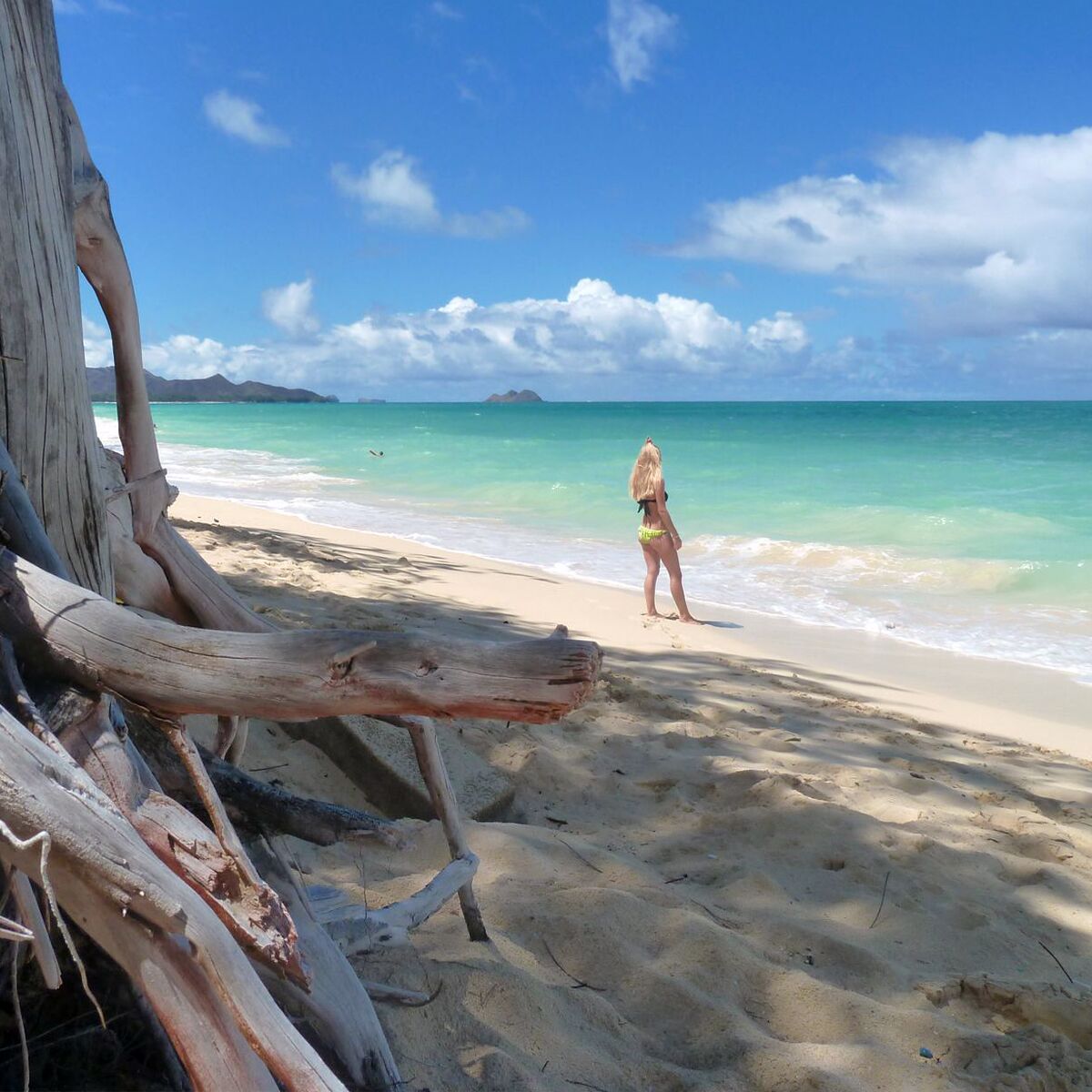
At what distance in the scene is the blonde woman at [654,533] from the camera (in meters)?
8.45

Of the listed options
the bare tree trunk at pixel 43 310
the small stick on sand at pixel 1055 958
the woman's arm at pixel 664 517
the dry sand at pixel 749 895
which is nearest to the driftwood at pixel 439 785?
the dry sand at pixel 749 895

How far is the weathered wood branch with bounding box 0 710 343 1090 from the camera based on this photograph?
1059 mm

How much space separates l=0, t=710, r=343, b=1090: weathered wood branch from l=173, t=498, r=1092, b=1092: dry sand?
3.04 ft

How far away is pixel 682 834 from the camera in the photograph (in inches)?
142

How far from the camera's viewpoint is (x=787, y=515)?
16.9 meters

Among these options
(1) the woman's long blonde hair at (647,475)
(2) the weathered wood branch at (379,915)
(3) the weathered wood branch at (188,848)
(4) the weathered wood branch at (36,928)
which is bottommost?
(2) the weathered wood branch at (379,915)

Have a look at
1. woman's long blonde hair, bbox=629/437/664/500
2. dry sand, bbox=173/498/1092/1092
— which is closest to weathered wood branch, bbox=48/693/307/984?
dry sand, bbox=173/498/1092/1092

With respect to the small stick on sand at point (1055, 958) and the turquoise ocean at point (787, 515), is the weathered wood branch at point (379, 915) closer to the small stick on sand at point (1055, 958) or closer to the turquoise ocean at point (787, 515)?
the small stick on sand at point (1055, 958)

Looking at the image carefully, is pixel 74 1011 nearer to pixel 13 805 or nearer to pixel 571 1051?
pixel 13 805

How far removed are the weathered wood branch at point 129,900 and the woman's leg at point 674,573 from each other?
7337 mm

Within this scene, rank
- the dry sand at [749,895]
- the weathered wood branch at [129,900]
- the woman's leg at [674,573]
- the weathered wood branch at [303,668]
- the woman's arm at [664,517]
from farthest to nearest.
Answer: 1. the woman's arm at [664,517]
2. the woman's leg at [674,573]
3. the dry sand at [749,895]
4. the weathered wood branch at [303,668]
5. the weathered wood branch at [129,900]

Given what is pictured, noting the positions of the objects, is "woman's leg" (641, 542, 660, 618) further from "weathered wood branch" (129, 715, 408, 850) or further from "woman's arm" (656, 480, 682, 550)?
"weathered wood branch" (129, 715, 408, 850)

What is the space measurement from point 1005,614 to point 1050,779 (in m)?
4.92

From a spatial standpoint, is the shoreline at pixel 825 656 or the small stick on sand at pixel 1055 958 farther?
the shoreline at pixel 825 656
